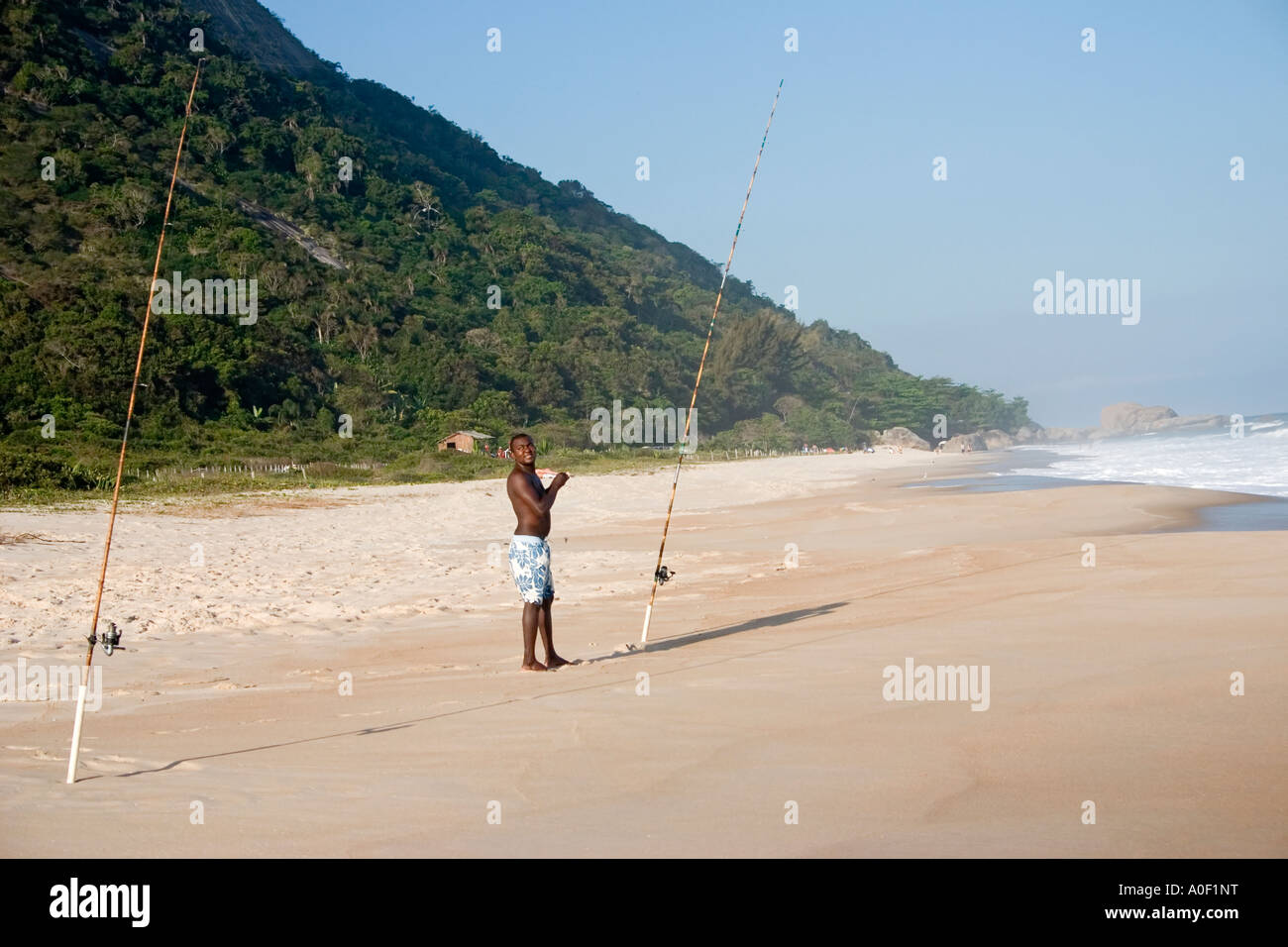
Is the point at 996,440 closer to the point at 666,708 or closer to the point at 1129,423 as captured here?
the point at 1129,423

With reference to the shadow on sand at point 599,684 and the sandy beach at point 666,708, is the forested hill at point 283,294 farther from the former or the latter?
the shadow on sand at point 599,684

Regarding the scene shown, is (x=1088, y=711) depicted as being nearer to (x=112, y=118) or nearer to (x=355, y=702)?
(x=355, y=702)

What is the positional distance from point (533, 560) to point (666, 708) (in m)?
2.08

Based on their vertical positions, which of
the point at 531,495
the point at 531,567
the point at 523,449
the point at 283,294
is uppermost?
the point at 283,294

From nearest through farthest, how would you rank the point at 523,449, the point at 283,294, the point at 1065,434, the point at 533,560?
the point at 533,560 < the point at 523,449 < the point at 283,294 < the point at 1065,434

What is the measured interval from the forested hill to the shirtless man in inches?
1093

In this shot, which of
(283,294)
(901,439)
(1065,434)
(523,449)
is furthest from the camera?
(1065,434)

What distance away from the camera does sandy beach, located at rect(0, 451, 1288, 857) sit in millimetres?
3910

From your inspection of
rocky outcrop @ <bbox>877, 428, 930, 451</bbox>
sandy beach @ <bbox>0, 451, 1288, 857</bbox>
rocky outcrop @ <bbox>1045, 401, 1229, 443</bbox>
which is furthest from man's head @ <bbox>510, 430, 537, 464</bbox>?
rocky outcrop @ <bbox>1045, 401, 1229, 443</bbox>

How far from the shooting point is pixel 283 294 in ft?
182

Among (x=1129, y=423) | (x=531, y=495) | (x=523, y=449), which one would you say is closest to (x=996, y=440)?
(x=1129, y=423)

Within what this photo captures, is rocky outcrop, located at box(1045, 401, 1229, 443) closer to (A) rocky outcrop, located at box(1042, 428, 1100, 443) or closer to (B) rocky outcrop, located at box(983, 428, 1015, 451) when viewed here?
(A) rocky outcrop, located at box(1042, 428, 1100, 443)
